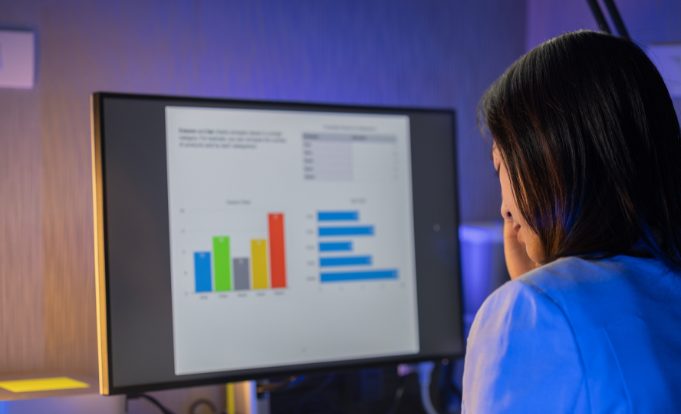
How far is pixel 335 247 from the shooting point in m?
1.04

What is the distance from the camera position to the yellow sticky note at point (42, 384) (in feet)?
2.91

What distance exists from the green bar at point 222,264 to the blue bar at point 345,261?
0.43 ft

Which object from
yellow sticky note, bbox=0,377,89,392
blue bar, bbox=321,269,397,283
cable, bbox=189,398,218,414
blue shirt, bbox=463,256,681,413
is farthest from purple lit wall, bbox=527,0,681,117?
yellow sticky note, bbox=0,377,89,392

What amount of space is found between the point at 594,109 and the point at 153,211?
1.82 ft

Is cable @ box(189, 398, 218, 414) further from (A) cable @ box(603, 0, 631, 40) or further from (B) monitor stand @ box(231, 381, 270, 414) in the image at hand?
(A) cable @ box(603, 0, 631, 40)

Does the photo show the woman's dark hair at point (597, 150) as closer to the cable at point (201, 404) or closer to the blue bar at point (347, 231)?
the blue bar at point (347, 231)

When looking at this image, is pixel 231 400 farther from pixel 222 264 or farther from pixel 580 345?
pixel 580 345

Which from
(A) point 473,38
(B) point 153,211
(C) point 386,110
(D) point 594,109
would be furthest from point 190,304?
(A) point 473,38

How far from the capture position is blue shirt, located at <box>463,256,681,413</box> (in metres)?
0.55

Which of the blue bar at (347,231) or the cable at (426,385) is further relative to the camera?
the cable at (426,385)

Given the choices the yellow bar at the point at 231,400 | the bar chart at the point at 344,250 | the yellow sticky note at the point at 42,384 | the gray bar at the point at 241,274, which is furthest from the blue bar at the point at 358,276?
the yellow sticky note at the point at 42,384

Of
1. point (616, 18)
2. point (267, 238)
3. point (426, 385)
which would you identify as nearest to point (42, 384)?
point (267, 238)

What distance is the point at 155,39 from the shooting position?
110 centimetres

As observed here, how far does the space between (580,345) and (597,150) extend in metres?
0.17
